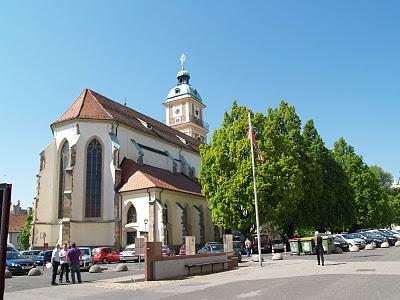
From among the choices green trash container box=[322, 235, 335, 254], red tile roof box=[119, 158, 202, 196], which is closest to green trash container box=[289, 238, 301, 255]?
green trash container box=[322, 235, 335, 254]

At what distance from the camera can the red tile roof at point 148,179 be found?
42.0 metres

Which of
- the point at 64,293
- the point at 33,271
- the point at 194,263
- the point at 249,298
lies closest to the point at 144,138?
the point at 33,271

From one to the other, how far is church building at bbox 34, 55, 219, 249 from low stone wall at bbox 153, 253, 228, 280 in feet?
61.0

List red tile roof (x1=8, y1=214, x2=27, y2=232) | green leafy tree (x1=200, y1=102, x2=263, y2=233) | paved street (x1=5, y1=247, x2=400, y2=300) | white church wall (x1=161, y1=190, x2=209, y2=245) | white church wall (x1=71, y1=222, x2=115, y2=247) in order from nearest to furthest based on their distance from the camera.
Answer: paved street (x1=5, y1=247, x2=400, y2=300) → green leafy tree (x1=200, y1=102, x2=263, y2=233) → white church wall (x1=71, y1=222, x2=115, y2=247) → white church wall (x1=161, y1=190, x2=209, y2=245) → red tile roof (x1=8, y1=214, x2=27, y2=232)

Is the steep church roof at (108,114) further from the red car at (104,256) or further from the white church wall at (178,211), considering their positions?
the red car at (104,256)

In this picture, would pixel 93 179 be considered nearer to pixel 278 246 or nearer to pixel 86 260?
pixel 86 260

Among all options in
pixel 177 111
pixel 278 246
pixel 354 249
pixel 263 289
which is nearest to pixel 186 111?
pixel 177 111

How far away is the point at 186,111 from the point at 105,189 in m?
32.6

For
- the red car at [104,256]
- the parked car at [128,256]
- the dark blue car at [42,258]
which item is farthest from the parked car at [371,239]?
the dark blue car at [42,258]

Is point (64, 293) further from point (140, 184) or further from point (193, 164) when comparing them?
point (193, 164)

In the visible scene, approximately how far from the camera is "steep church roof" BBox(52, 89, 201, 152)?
45125mm

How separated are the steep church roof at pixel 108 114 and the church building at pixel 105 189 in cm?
11

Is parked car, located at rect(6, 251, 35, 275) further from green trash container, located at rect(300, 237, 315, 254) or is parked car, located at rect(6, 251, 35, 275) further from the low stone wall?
green trash container, located at rect(300, 237, 315, 254)

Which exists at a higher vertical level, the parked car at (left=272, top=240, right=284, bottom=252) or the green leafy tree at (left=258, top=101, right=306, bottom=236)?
the green leafy tree at (left=258, top=101, right=306, bottom=236)
